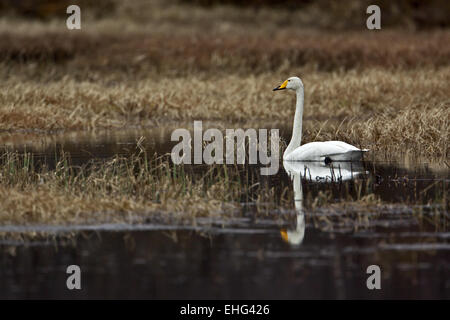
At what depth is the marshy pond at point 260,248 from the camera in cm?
761

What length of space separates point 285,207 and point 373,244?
199cm

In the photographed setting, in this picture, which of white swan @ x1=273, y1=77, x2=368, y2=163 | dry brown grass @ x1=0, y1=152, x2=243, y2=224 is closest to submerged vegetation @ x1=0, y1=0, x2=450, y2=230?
dry brown grass @ x1=0, y1=152, x2=243, y2=224

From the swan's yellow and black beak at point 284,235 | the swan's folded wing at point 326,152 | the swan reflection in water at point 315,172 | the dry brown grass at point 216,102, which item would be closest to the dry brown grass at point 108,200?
the swan reflection in water at point 315,172

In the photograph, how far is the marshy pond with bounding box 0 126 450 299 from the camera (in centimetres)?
761

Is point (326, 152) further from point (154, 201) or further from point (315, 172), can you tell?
point (154, 201)

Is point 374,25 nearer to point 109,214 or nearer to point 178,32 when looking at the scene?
point 178,32

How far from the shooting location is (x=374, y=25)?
1775 inches

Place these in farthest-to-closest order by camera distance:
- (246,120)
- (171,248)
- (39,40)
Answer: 1. (39,40)
2. (246,120)
3. (171,248)

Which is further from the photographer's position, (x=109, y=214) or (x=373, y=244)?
(x=109, y=214)

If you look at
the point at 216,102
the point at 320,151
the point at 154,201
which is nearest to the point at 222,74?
the point at 216,102

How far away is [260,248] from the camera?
888 cm

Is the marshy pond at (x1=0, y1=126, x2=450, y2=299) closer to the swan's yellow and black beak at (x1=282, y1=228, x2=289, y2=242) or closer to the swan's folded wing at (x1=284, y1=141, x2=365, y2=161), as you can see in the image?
the swan's yellow and black beak at (x1=282, y1=228, x2=289, y2=242)

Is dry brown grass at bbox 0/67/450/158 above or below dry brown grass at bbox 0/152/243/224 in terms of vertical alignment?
above
